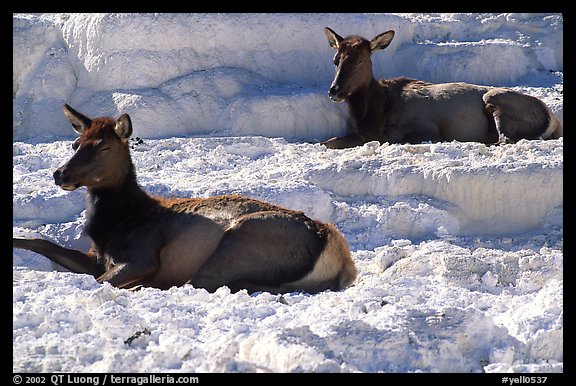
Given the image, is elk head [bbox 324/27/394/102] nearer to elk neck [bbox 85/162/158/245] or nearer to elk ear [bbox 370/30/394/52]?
elk ear [bbox 370/30/394/52]

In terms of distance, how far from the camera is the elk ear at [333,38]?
14.9 meters

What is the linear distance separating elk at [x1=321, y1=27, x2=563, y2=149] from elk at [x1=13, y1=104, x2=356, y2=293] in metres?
5.07

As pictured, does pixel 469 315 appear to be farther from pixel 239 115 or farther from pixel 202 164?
pixel 239 115

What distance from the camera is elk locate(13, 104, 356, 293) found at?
8.56 meters

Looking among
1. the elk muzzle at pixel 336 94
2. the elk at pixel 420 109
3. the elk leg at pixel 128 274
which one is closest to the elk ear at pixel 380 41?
the elk at pixel 420 109

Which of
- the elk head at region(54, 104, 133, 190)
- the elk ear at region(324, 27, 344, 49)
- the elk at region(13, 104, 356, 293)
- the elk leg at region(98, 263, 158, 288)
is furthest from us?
the elk ear at region(324, 27, 344, 49)

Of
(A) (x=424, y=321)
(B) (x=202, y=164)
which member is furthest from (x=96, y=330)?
(B) (x=202, y=164)

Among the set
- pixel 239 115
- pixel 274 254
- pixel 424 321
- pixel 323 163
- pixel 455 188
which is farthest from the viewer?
pixel 239 115

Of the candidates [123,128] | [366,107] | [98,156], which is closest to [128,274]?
[98,156]

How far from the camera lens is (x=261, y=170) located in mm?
12188

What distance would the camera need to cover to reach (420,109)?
48.6 feet

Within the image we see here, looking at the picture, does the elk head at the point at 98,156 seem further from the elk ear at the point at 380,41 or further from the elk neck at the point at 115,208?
the elk ear at the point at 380,41

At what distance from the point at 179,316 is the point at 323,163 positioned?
5440 millimetres

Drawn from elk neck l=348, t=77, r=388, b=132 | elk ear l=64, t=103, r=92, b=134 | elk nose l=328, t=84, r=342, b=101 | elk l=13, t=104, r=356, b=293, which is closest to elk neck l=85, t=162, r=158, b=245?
elk l=13, t=104, r=356, b=293
